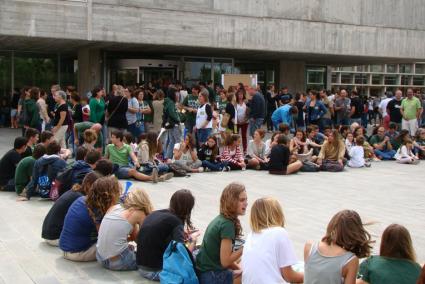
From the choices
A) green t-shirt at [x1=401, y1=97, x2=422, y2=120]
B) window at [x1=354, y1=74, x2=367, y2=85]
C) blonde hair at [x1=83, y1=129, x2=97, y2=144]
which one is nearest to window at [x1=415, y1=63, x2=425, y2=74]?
window at [x1=354, y1=74, x2=367, y2=85]

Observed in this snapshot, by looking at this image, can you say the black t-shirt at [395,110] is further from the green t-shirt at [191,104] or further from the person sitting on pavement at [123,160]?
the person sitting on pavement at [123,160]

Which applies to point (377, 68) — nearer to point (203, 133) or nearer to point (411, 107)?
point (411, 107)

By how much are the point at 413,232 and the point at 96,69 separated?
1764 cm

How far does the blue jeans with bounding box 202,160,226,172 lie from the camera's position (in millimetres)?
13062

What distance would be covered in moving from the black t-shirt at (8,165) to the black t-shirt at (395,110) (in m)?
12.6

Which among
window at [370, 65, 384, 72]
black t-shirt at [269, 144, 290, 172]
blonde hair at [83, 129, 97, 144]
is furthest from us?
window at [370, 65, 384, 72]

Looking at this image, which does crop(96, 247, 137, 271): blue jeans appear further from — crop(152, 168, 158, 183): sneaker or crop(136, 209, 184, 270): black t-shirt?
crop(152, 168, 158, 183): sneaker

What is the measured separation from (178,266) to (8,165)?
613 centimetres

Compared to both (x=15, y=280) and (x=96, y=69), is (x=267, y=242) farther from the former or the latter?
(x=96, y=69)

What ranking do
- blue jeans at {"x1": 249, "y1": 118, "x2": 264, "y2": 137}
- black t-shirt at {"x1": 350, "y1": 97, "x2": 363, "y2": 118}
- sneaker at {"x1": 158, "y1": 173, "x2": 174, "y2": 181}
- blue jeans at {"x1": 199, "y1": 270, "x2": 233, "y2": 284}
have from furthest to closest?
black t-shirt at {"x1": 350, "y1": 97, "x2": 363, "y2": 118} < blue jeans at {"x1": 249, "y1": 118, "x2": 264, "y2": 137} < sneaker at {"x1": 158, "y1": 173, "x2": 174, "y2": 181} < blue jeans at {"x1": 199, "y1": 270, "x2": 233, "y2": 284}

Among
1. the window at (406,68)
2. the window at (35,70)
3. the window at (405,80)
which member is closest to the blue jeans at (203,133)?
the window at (35,70)

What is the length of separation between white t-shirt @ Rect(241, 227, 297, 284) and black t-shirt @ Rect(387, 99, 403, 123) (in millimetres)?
15016

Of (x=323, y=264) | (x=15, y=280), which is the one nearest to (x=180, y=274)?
(x=323, y=264)

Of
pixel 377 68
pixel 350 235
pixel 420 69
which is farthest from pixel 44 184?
pixel 420 69
